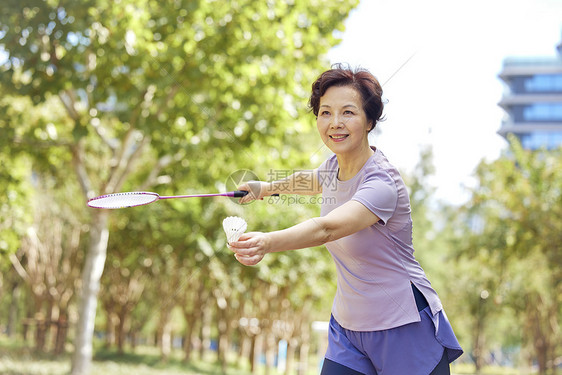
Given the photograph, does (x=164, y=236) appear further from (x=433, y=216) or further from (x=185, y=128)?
(x=433, y=216)

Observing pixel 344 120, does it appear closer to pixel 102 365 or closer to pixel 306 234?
pixel 306 234

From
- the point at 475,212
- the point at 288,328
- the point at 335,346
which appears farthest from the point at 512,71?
the point at 335,346

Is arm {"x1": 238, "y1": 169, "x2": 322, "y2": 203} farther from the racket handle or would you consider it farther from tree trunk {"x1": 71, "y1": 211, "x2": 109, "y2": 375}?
tree trunk {"x1": 71, "y1": 211, "x2": 109, "y2": 375}

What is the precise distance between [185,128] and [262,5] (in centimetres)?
229

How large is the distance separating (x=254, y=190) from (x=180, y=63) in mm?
6456

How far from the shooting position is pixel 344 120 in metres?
2.33

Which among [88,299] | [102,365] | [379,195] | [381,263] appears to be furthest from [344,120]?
[102,365]

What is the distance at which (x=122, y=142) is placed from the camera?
405 inches

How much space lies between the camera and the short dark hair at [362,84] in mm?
2340

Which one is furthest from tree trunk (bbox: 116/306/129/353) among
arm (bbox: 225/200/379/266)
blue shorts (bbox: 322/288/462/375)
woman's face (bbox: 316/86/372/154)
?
arm (bbox: 225/200/379/266)

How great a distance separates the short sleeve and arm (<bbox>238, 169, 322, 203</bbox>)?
524 mm

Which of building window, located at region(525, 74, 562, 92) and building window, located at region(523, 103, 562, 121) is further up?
building window, located at region(525, 74, 562, 92)

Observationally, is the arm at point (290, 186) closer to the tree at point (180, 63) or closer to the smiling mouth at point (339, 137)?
the smiling mouth at point (339, 137)

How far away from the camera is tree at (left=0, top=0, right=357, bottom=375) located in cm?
820
